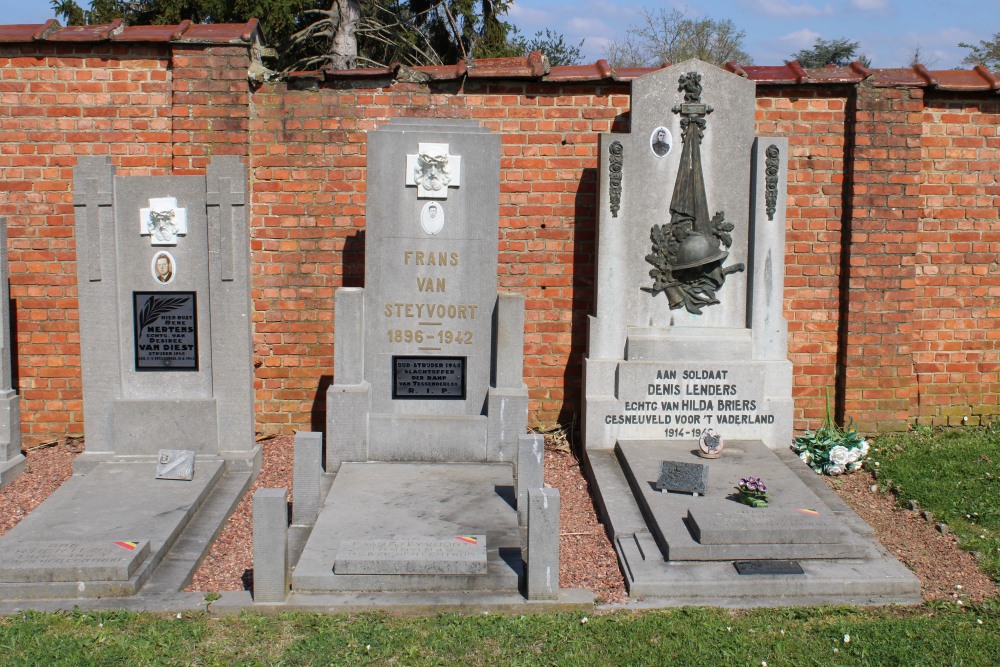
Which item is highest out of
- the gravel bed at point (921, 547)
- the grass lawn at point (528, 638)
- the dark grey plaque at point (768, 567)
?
the dark grey plaque at point (768, 567)

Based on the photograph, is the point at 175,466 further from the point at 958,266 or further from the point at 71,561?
the point at 958,266

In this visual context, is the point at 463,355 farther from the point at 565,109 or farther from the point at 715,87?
the point at 715,87

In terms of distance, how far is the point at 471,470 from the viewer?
711cm

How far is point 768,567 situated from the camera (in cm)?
557

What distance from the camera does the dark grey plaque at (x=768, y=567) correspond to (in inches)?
217

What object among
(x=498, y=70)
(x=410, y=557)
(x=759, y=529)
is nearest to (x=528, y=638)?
(x=410, y=557)

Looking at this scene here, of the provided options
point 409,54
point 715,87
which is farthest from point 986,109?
point 409,54

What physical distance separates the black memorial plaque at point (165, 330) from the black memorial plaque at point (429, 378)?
1614 millimetres

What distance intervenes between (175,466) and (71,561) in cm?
163

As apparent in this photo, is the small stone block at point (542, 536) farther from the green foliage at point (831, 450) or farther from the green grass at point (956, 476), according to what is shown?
the green foliage at point (831, 450)

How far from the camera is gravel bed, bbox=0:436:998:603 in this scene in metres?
5.62

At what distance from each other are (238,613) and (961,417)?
6767mm

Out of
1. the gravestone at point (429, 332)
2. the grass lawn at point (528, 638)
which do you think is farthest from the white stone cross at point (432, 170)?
the grass lawn at point (528, 638)

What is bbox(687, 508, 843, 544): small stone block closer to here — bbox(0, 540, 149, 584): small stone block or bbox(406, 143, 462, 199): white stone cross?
bbox(406, 143, 462, 199): white stone cross
